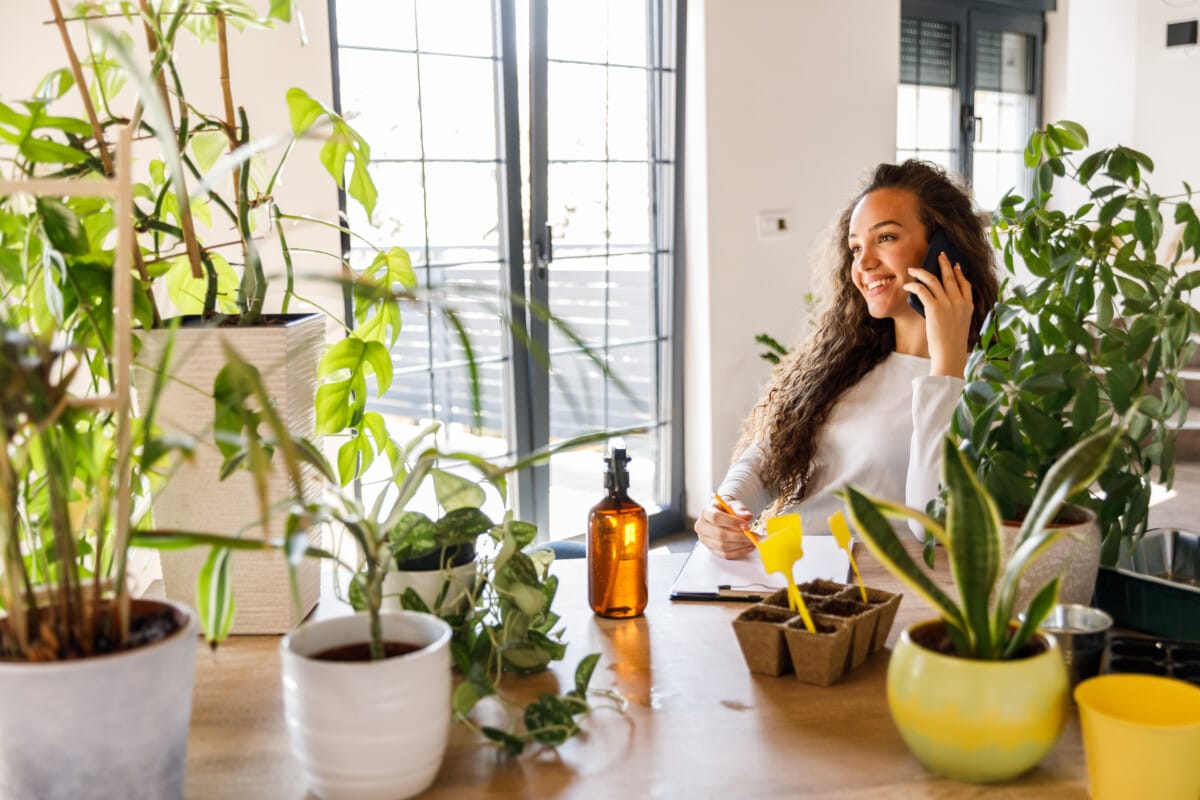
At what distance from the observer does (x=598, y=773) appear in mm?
923

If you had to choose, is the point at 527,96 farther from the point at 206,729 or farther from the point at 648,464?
the point at 206,729

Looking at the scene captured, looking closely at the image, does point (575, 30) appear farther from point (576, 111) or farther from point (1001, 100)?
point (1001, 100)

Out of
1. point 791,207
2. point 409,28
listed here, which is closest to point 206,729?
point 409,28

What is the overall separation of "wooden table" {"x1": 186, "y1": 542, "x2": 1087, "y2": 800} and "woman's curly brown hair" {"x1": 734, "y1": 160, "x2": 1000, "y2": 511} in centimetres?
97

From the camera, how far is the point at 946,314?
2.09 m

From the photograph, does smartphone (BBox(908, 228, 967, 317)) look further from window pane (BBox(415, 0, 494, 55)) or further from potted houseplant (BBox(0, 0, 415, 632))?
window pane (BBox(415, 0, 494, 55))

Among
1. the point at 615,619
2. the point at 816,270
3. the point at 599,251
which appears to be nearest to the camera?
the point at 615,619

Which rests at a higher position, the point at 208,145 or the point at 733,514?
the point at 208,145

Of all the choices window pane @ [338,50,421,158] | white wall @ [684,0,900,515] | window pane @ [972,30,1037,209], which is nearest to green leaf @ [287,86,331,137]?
window pane @ [338,50,421,158]

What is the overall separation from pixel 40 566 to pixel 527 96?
339 centimetres

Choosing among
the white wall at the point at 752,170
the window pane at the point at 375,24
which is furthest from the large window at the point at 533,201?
the white wall at the point at 752,170

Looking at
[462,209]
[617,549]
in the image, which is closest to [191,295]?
[617,549]

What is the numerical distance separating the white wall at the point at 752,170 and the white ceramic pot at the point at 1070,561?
3.49m

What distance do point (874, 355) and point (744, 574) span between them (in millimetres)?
981
